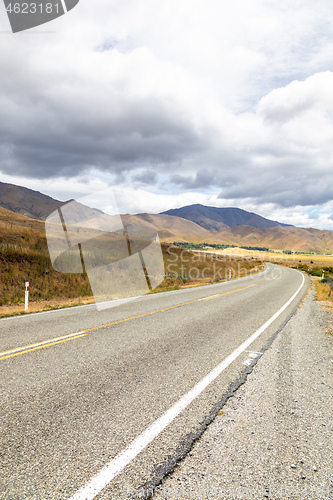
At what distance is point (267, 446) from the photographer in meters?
2.94

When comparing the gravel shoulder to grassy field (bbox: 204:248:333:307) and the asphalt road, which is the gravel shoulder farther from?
grassy field (bbox: 204:248:333:307)

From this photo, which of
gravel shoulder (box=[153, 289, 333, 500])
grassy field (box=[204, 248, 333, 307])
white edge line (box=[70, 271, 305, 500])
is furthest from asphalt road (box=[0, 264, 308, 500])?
grassy field (box=[204, 248, 333, 307])

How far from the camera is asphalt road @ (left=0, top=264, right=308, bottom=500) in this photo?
2477 millimetres

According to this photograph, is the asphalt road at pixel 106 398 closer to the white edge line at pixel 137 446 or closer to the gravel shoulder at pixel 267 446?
the white edge line at pixel 137 446

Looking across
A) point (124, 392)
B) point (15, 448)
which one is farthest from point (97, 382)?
point (15, 448)

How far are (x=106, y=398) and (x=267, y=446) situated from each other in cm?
207

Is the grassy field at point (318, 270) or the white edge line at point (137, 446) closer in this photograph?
the white edge line at point (137, 446)

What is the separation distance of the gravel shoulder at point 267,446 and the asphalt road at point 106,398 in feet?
0.65

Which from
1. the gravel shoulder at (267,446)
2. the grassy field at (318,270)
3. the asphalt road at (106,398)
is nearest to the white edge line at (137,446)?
the asphalt road at (106,398)

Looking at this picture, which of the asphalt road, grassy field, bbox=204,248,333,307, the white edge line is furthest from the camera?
grassy field, bbox=204,248,333,307

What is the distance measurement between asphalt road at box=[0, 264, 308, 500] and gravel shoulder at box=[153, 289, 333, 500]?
199mm

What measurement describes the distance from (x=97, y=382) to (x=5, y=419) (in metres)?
1.33

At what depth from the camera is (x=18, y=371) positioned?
4695mm

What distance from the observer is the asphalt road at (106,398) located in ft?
8.13
